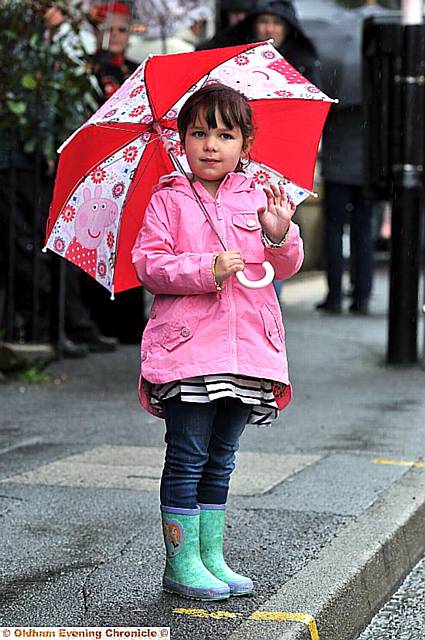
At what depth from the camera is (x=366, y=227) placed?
12367 mm

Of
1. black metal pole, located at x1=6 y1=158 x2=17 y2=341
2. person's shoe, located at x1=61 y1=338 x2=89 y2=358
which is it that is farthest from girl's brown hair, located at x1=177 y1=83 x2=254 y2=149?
person's shoe, located at x1=61 y1=338 x2=89 y2=358

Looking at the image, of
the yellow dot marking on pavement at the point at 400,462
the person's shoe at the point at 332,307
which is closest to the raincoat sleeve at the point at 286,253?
the yellow dot marking on pavement at the point at 400,462

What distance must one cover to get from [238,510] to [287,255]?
1.44 m

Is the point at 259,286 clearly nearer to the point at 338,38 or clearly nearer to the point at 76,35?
the point at 76,35

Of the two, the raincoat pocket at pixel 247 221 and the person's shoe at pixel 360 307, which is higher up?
the raincoat pocket at pixel 247 221

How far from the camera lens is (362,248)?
12.3 meters

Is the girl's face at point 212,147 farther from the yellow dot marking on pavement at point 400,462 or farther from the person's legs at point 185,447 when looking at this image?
the yellow dot marking on pavement at point 400,462

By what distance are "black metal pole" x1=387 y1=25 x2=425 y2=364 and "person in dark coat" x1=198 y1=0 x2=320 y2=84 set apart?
60 centimetres

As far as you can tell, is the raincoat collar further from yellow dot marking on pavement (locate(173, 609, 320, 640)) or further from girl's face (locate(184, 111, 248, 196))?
yellow dot marking on pavement (locate(173, 609, 320, 640))

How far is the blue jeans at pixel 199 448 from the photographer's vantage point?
3994 millimetres

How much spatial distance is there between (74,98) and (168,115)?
14.2 ft

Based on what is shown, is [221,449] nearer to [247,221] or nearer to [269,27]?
[247,221]

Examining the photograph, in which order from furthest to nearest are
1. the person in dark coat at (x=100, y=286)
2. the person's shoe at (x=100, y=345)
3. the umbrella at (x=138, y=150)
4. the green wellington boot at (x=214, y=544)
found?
the person's shoe at (x=100, y=345)
the person in dark coat at (x=100, y=286)
the umbrella at (x=138, y=150)
the green wellington boot at (x=214, y=544)

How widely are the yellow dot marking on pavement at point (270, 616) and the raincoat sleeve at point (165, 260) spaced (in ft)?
2.94
